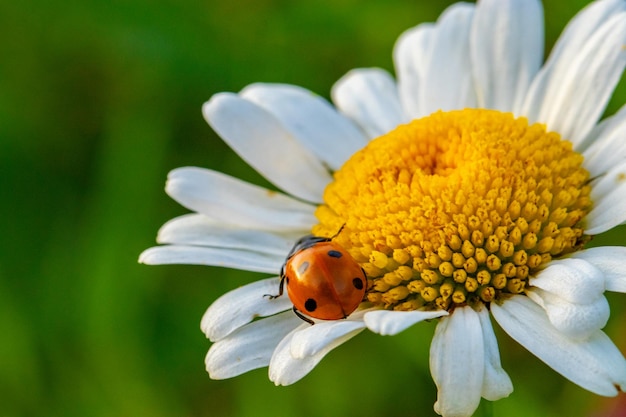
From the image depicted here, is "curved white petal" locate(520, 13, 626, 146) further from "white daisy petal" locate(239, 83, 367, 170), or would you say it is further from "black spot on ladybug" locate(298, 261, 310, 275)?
"black spot on ladybug" locate(298, 261, 310, 275)

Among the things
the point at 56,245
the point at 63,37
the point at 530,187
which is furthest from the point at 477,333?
the point at 63,37

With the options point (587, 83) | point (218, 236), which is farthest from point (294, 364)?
point (587, 83)

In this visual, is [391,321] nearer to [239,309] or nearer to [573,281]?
[573,281]

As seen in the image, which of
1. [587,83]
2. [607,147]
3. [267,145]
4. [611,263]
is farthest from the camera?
[267,145]

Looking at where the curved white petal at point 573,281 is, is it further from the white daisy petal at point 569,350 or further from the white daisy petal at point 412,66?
the white daisy petal at point 412,66

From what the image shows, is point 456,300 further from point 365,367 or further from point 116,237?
point 116,237

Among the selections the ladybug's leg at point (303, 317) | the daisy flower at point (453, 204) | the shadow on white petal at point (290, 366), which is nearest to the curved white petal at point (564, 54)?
the daisy flower at point (453, 204)
